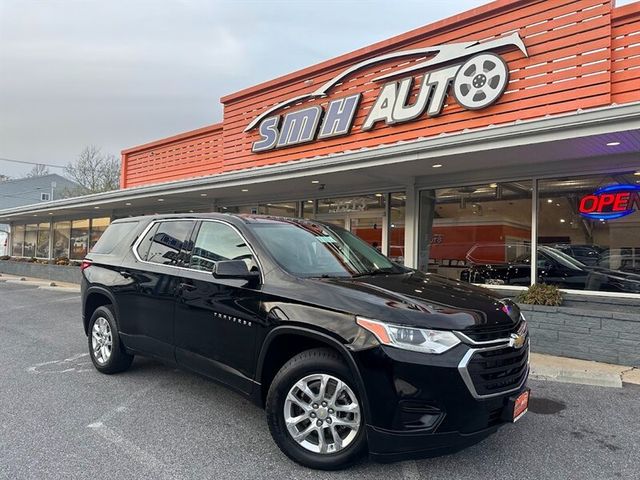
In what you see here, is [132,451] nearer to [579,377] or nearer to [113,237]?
[113,237]

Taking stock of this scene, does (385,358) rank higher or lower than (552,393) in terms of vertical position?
higher

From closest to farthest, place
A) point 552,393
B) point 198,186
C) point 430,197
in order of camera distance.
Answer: point 552,393 → point 430,197 → point 198,186

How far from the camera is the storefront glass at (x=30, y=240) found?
24.1m

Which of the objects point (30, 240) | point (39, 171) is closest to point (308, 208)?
point (30, 240)

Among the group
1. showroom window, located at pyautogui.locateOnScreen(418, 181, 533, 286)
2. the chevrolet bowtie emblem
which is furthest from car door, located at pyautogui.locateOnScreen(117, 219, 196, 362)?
showroom window, located at pyautogui.locateOnScreen(418, 181, 533, 286)

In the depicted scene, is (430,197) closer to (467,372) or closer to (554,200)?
(554,200)

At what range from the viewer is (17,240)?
26219 millimetres

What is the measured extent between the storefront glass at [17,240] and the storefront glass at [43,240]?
9.20 ft

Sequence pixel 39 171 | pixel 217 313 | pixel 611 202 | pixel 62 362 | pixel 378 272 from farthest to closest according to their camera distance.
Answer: pixel 39 171, pixel 611 202, pixel 62 362, pixel 378 272, pixel 217 313

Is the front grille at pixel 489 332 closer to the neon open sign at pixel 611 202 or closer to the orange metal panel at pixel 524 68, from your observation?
the orange metal panel at pixel 524 68

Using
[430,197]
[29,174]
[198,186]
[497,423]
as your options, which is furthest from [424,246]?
[29,174]

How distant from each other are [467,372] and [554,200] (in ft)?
18.9

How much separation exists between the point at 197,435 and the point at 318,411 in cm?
116

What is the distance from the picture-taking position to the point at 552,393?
16.0ft
